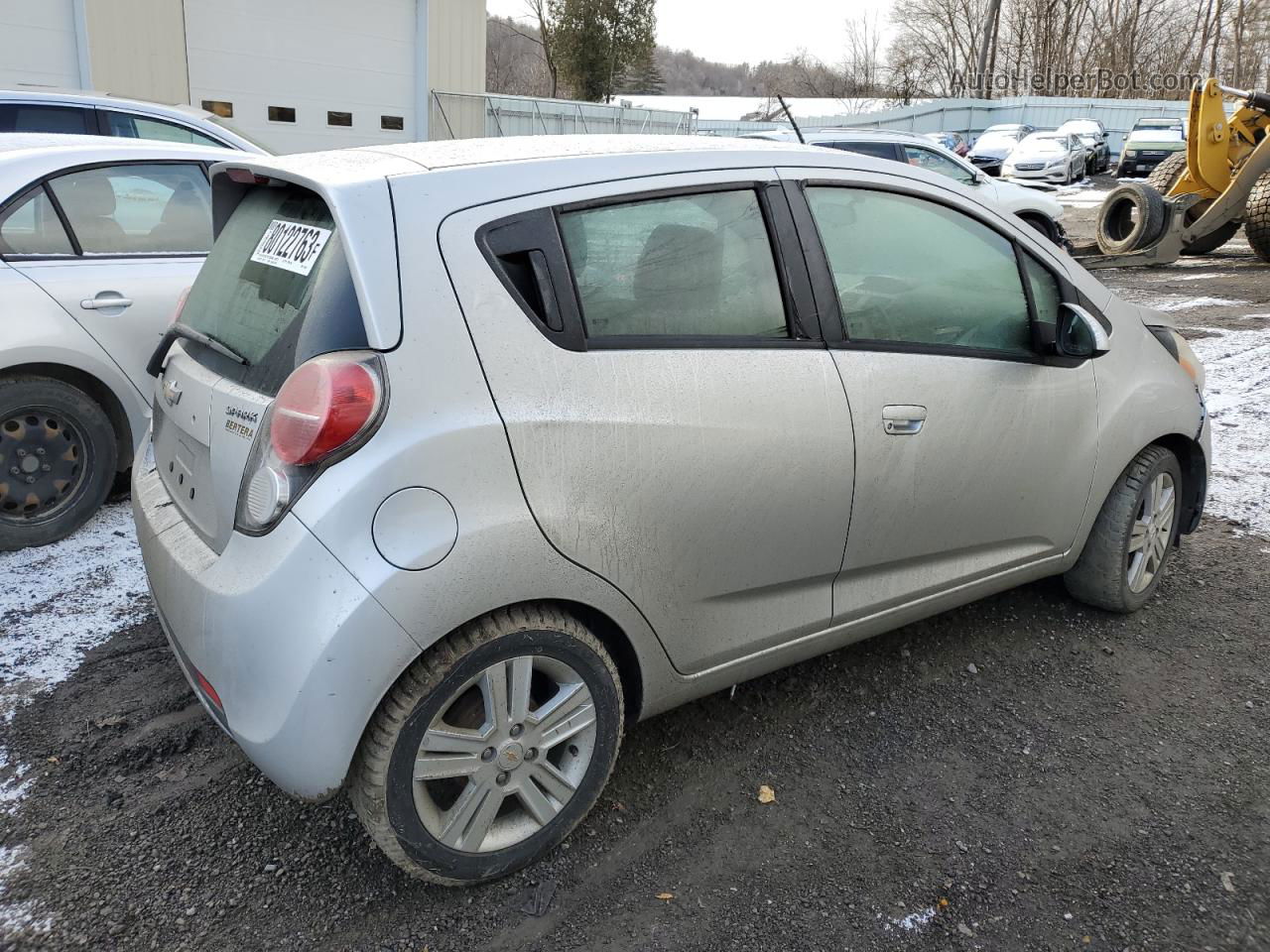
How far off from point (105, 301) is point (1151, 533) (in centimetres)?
434

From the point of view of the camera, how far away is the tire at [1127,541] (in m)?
3.66

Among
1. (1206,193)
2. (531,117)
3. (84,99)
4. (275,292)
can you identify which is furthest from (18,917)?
(531,117)

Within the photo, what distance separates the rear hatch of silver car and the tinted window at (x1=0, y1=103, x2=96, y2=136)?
5030 millimetres

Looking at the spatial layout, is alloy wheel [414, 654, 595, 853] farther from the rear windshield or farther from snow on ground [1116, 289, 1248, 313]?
Answer: snow on ground [1116, 289, 1248, 313]

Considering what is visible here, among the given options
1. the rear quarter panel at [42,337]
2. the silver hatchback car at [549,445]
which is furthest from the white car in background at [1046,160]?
the rear quarter panel at [42,337]

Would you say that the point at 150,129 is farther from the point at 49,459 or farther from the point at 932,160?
the point at 932,160

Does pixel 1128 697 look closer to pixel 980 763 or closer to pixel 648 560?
pixel 980 763

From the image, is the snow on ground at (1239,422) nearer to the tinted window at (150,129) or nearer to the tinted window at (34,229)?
the tinted window at (34,229)

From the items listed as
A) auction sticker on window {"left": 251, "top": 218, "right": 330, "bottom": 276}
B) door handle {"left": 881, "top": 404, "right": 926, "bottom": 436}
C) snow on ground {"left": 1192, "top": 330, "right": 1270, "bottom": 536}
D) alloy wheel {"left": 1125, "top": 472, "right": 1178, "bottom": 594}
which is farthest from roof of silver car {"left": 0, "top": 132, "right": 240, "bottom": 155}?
snow on ground {"left": 1192, "top": 330, "right": 1270, "bottom": 536}

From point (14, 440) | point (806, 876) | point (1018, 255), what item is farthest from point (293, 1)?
point (806, 876)

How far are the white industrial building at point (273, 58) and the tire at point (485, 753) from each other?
50.8ft

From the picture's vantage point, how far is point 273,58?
17.3 meters

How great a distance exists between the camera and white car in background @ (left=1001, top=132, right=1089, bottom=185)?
91.4ft

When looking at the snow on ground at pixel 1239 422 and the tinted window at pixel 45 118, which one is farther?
the tinted window at pixel 45 118
